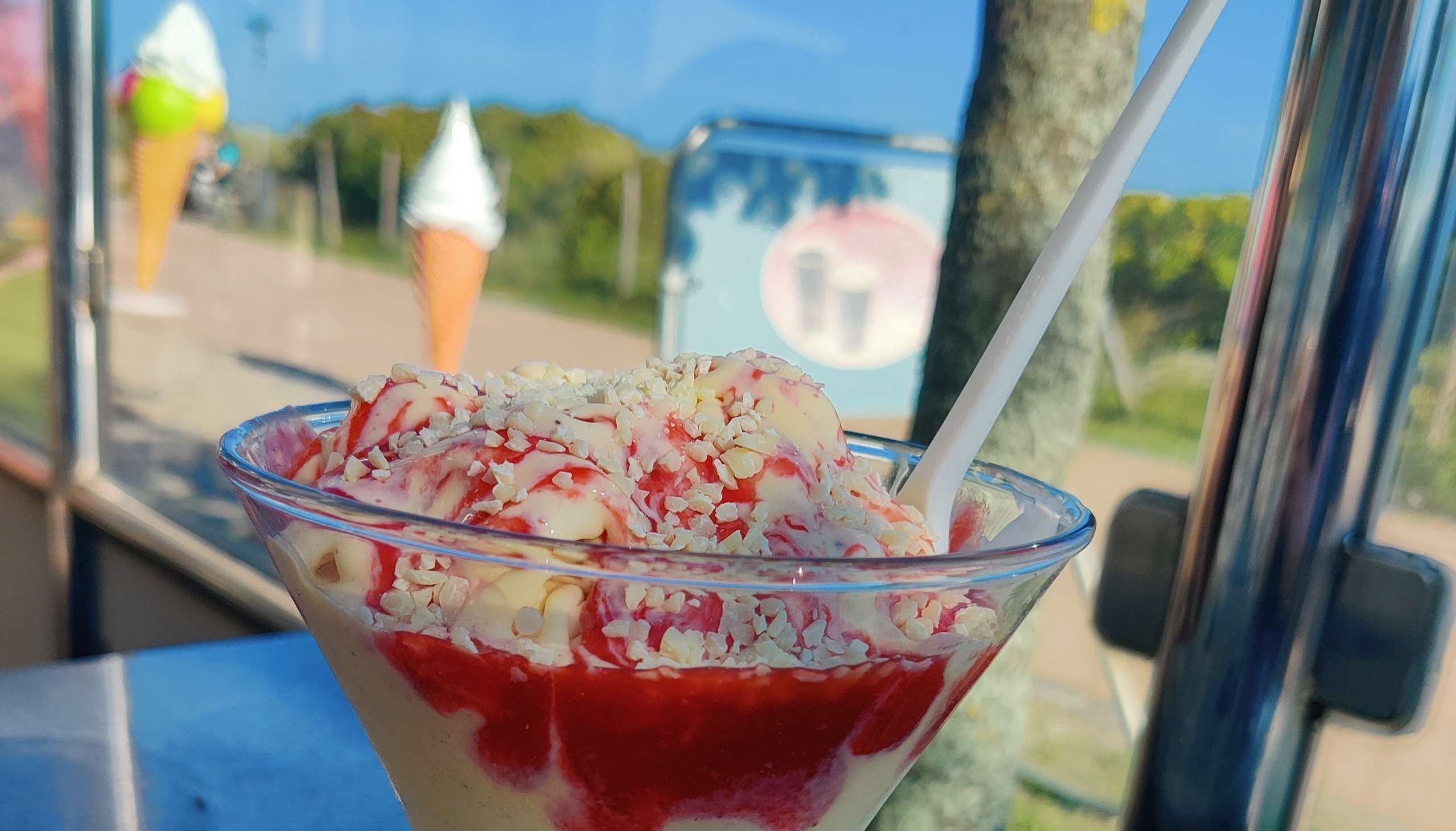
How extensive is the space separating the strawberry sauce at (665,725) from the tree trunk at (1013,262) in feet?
1.55

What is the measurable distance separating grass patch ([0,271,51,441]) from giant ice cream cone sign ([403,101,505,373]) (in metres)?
0.98

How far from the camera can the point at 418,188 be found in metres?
2.37

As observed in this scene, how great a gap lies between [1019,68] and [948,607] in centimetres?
56

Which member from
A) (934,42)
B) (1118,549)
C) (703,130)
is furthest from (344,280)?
(1118,549)

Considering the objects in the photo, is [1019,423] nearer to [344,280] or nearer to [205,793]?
[205,793]

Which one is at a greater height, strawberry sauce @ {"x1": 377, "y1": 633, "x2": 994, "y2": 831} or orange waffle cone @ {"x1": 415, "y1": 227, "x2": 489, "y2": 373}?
strawberry sauce @ {"x1": 377, "y1": 633, "x2": 994, "y2": 831}

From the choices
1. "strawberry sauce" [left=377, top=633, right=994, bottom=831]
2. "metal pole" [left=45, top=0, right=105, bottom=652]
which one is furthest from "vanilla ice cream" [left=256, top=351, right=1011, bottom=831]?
"metal pole" [left=45, top=0, right=105, bottom=652]

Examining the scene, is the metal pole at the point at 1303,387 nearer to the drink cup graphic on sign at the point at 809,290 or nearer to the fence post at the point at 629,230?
the drink cup graphic on sign at the point at 809,290

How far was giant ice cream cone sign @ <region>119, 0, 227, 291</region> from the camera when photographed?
262cm

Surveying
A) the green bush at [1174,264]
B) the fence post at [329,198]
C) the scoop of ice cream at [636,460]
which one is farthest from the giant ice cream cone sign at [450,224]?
the scoop of ice cream at [636,460]

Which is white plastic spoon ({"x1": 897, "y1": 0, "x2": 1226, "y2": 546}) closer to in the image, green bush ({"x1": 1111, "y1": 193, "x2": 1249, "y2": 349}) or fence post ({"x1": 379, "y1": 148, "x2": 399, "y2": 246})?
green bush ({"x1": 1111, "y1": 193, "x2": 1249, "y2": 349})

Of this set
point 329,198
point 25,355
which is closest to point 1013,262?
point 329,198

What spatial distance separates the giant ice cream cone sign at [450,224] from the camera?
2.35m

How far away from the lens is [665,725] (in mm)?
376
